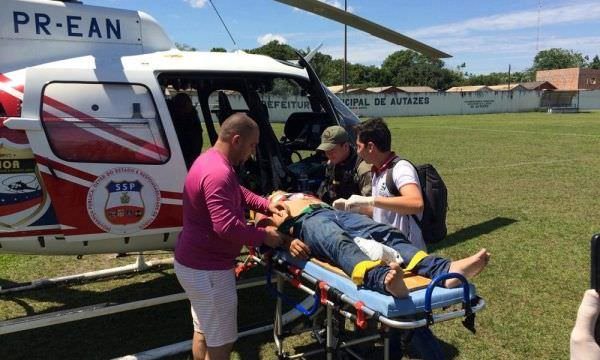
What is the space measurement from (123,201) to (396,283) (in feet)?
7.89

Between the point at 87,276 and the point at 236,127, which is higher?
the point at 236,127

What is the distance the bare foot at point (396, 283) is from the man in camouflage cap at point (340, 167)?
5.75 ft

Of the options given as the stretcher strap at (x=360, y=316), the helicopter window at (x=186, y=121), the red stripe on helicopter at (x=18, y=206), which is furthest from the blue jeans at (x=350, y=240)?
the helicopter window at (x=186, y=121)

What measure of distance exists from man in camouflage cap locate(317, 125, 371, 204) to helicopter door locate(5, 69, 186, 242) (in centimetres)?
129

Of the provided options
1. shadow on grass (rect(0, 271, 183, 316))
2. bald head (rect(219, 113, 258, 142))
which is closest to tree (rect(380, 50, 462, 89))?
shadow on grass (rect(0, 271, 183, 316))

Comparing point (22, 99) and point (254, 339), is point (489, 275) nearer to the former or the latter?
point (254, 339)

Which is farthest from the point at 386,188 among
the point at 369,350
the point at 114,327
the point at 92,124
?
the point at 114,327

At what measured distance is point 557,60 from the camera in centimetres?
14262

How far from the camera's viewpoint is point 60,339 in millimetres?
4926

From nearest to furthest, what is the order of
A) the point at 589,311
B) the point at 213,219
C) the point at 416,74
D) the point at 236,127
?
the point at 589,311 < the point at 213,219 < the point at 236,127 < the point at 416,74

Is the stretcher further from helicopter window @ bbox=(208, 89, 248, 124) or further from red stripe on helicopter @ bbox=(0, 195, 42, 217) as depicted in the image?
helicopter window @ bbox=(208, 89, 248, 124)

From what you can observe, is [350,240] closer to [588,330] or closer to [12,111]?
[588,330]

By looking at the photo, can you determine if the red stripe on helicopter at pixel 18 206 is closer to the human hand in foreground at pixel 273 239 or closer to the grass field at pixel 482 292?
the grass field at pixel 482 292

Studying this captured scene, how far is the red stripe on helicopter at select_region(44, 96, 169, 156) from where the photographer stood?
4.14m
